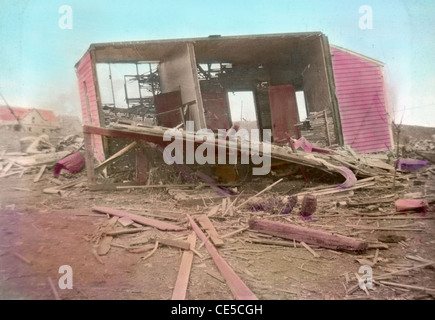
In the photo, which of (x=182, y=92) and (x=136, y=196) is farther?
(x=182, y=92)

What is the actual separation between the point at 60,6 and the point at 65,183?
5617mm

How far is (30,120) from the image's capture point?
19062 millimetres

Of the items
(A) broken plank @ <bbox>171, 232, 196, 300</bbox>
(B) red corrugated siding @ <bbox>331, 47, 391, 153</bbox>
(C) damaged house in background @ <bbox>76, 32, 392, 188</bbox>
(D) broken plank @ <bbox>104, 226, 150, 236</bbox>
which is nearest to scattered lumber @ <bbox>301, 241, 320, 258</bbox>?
(A) broken plank @ <bbox>171, 232, 196, 300</bbox>

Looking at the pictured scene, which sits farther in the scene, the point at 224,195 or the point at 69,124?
the point at 69,124

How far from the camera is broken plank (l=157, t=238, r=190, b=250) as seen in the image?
13.3 feet

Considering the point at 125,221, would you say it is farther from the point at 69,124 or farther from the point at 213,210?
the point at 69,124

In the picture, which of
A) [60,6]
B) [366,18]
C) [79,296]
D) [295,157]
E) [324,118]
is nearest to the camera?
[79,296]

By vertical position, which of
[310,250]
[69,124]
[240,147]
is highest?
[69,124]

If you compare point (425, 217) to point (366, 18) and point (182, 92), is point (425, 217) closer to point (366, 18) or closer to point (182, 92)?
point (366, 18)

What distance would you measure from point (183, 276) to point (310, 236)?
6.24 ft

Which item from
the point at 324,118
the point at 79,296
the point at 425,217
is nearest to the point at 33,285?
the point at 79,296

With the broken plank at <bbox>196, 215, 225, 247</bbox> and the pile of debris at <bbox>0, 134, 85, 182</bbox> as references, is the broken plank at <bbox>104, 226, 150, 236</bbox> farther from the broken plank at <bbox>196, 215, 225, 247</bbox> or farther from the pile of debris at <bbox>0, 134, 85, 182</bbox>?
the pile of debris at <bbox>0, 134, 85, 182</bbox>

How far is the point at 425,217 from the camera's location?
4992mm

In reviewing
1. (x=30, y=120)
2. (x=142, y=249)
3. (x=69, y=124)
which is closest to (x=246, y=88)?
(x=142, y=249)
